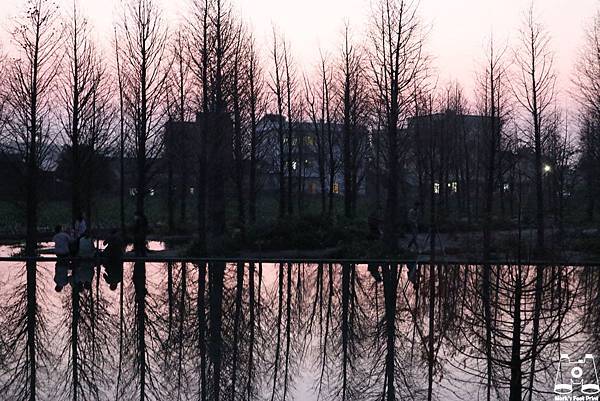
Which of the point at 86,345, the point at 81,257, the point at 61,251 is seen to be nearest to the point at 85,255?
the point at 81,257

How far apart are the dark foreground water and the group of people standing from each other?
150cm

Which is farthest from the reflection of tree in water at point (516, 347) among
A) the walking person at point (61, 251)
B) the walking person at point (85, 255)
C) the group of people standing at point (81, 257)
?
the walking person at point (61, 251)

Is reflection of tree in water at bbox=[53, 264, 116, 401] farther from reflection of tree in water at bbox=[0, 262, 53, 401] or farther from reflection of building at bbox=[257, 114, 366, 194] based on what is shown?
reflection of building at bbox=[257, 114, 366, 194]

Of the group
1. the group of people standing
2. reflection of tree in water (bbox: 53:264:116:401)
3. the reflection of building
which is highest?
the reflection of building

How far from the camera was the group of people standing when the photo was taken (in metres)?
16.7

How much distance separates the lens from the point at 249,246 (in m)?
24.1

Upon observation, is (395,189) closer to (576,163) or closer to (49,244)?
(49,244)

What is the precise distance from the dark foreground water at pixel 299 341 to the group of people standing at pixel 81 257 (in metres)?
1.50

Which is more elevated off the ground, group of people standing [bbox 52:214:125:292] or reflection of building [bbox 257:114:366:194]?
reflection of building [bbox 257:114:366:194]

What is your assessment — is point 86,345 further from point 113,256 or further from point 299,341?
point 113,256

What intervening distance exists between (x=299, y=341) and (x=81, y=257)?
1159 centimetres

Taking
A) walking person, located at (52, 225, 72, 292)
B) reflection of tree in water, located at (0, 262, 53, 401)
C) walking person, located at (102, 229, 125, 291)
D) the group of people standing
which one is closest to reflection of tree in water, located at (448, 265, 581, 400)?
reflection of tree in water, located at (0, 262, 53, 401)

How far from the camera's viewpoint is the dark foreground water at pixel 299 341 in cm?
748

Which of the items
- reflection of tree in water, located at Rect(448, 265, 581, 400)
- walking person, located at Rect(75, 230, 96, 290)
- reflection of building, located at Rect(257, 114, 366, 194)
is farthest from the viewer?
reflection of building, located at Rect(257, 114, 366, 194)
